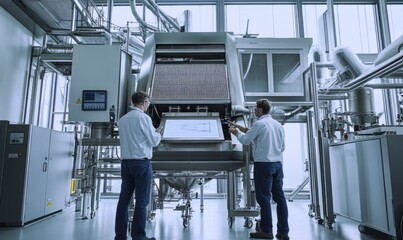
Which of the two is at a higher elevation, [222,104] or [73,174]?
[222,104]

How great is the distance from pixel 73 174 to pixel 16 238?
1730 mm

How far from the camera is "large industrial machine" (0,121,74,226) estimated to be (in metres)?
2.91

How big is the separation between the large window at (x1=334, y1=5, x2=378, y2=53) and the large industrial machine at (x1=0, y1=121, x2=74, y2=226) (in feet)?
18.2

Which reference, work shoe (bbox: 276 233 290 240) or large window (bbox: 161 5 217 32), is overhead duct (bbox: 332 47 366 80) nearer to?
work shoe (bbox: 276 233 290 240)

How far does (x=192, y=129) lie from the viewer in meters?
2.17

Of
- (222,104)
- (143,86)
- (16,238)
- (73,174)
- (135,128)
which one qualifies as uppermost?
(143,86)

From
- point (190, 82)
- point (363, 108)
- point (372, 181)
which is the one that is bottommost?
point (372, 181)

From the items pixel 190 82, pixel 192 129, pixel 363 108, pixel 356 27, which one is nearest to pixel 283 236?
pixel 192 129

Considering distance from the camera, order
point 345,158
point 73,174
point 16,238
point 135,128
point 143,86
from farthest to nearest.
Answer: point 73,174 < point 345,158 < point 143,86 < point 16,238 < point 135,128

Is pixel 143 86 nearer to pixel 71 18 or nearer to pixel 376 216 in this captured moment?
pixel 71 18

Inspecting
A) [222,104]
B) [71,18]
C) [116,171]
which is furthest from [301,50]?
[71,18]

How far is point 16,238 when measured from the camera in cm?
247

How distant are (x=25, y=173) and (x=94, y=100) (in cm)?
120

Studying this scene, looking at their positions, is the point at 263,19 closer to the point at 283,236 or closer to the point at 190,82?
the point at 190,82
